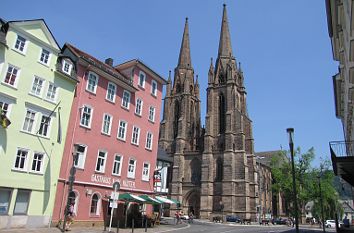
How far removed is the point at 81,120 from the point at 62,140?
6.63ft

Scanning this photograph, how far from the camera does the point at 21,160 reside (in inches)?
730

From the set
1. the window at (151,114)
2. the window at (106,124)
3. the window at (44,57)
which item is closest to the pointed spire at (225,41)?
the window at (151,114)

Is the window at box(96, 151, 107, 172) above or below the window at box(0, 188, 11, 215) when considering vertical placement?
above

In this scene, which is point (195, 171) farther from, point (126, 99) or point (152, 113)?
point (126, 99)

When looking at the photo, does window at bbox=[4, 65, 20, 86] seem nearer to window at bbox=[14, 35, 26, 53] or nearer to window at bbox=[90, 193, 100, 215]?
window at bbox=[14, 35, 26, 53]

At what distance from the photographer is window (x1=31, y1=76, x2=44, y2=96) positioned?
19.9 m

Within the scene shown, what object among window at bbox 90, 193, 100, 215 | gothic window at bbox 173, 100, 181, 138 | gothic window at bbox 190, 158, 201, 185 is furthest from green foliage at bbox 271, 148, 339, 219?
window at bbox 90, 193, 100, 215

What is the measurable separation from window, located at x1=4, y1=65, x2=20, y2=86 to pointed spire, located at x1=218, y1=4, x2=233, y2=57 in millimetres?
58884

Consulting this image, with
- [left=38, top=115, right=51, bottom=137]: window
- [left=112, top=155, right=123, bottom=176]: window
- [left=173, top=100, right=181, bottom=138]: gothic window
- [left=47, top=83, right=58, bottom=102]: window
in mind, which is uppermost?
[left=173, top=100, right=181, bottom=138]: gothic window

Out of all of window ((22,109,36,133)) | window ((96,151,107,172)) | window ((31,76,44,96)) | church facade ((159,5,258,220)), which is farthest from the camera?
church facade ((159,5,258,220))

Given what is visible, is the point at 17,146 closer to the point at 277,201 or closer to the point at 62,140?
the point at 62,140

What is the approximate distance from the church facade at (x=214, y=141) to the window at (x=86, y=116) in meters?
39.7

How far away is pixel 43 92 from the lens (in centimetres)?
2041

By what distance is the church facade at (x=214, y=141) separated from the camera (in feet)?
190
